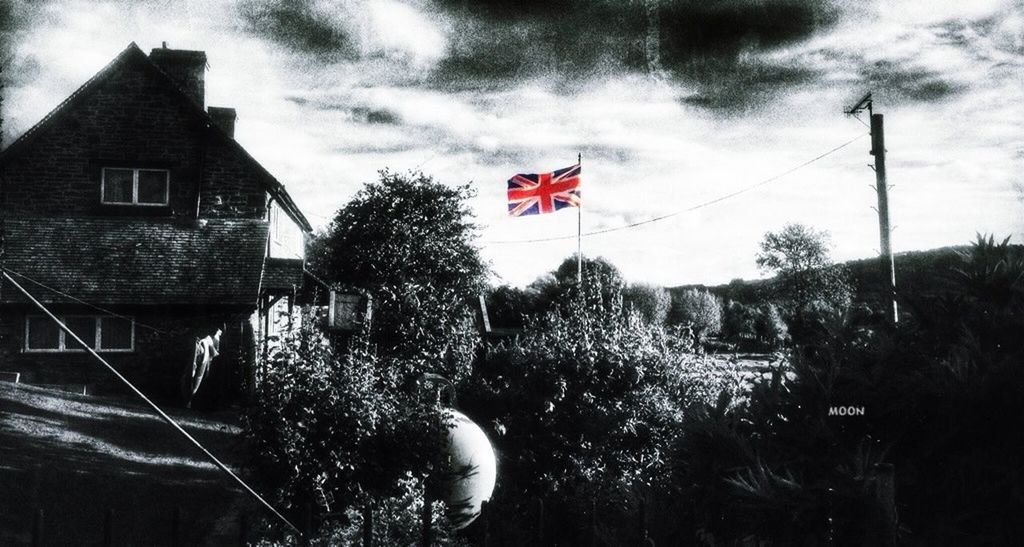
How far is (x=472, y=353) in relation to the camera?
16188mm

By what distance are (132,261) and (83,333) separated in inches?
93.4

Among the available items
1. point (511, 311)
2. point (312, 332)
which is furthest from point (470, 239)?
point (312, 332)

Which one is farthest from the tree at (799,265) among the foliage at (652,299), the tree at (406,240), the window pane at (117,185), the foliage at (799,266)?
the window pane at (117,185)

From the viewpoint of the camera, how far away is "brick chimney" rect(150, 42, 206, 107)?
19.5 meters

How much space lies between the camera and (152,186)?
18.5m

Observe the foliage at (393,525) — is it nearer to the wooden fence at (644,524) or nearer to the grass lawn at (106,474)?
the grass lawn at (106,474)

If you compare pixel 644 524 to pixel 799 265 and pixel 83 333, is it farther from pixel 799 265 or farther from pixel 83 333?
pixel 799 265

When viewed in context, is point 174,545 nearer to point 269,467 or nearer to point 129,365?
point 269,467

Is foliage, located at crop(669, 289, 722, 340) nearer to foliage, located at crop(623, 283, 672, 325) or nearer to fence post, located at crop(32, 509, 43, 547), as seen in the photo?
foliage, located at crop(623, 283, 672, 325)

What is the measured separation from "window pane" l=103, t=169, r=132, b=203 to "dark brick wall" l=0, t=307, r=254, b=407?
3.18 m

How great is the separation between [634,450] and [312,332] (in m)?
4.51

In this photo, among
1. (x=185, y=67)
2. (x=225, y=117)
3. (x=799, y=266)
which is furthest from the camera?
(x=799, y=266)

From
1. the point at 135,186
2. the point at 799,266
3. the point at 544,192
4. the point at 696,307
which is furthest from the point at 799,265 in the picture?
the point at 135,186

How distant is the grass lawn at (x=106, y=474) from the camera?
793cm
